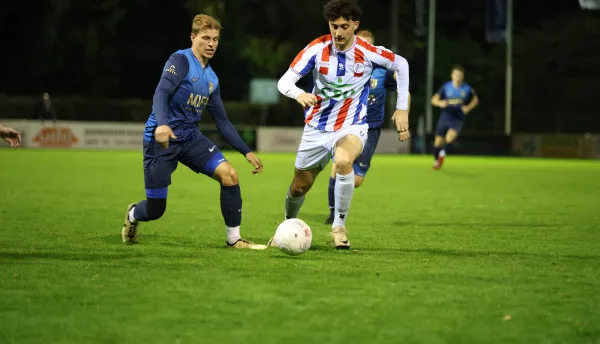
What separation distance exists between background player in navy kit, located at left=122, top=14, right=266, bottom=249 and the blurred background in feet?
92.1

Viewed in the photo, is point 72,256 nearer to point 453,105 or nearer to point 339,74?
point 339,74

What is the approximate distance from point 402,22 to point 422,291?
5269 centimetres

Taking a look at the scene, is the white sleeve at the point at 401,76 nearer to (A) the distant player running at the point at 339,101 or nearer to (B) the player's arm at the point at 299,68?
(A) the distant player running at the point at 339,101

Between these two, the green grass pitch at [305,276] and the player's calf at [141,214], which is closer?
the green grass pitch at [305,276]

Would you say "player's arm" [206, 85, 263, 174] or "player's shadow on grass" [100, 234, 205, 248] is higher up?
"player's arm" [206, 85, 263, 174]

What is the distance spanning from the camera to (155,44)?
1987 inches

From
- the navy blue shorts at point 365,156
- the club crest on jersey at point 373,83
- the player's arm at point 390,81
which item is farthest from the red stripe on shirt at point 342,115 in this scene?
the navy blue shorts at point 365,156

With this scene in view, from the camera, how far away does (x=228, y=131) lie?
8.84 m

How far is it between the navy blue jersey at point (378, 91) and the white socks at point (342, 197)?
2.88 m

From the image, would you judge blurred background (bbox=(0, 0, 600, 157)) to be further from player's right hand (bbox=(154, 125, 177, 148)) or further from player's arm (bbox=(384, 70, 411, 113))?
player's right hand (bbox=(154, 125, 177, 148))

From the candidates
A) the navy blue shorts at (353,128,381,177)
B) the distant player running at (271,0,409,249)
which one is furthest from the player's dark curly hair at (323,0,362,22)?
the navy blue shorts at (353,128,381,177)

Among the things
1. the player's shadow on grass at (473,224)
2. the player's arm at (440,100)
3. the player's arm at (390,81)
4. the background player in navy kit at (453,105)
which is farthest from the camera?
the background player in navy kit at (453,105)

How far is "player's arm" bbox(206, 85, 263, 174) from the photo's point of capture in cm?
862

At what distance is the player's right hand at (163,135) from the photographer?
310 inches
